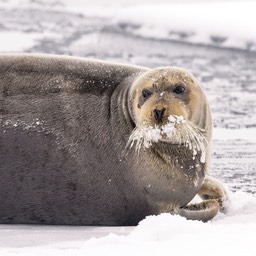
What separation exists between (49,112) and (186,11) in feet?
39.8

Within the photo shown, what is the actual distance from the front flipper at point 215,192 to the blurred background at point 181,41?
305 millimetres

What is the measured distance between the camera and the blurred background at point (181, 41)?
672 cm

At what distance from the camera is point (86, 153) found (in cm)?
454

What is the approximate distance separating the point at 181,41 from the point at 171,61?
2.46 meters

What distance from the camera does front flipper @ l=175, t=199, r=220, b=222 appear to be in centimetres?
451

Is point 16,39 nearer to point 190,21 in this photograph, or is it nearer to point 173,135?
point 190,21

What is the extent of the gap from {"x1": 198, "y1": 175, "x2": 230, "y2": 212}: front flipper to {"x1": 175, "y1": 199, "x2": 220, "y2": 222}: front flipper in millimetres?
82

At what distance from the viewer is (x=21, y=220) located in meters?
4.56

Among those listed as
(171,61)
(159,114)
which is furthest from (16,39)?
(159,114)

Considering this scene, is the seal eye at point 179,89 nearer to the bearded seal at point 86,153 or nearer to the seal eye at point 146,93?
the bearded seal at point 86,153

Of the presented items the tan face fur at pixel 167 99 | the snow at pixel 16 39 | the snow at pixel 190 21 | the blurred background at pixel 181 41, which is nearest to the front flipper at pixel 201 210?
the tan face fur at pixel 167 99

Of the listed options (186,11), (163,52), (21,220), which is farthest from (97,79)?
(186,11)

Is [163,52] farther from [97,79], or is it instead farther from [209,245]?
[209,245]

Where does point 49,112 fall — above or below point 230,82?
above
